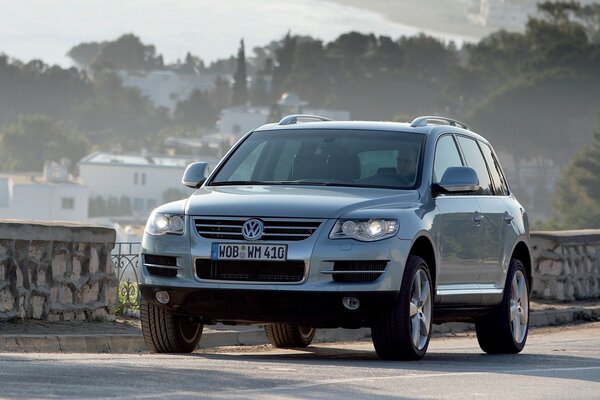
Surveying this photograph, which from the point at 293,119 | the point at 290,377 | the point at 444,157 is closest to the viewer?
the point at 290,377

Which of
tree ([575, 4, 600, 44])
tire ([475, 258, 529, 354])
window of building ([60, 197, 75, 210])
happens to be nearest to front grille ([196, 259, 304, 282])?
tire ([475, 258, 529, 354])

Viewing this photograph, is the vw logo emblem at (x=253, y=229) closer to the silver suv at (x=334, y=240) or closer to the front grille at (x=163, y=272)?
the silver suv at (x=334, y=240)

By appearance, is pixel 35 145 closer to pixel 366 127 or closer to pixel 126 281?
pixel 126 281

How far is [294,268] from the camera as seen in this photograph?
1118 cm

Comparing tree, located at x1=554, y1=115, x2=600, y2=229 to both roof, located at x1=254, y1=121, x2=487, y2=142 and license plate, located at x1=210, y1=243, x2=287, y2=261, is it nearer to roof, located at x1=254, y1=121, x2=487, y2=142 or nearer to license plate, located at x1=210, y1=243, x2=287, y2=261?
roof, located at x1=254, y1=121, x2=487, y2=142

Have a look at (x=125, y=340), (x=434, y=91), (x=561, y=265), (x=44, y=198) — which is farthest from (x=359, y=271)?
(x=434, y=91)

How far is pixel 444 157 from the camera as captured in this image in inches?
510

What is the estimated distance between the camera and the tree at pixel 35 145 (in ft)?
558

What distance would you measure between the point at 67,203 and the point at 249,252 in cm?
13090

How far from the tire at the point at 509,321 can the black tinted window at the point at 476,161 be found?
66 centimetres

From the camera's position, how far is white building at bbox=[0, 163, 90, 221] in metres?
137

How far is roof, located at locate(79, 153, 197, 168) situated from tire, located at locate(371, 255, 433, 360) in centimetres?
14314

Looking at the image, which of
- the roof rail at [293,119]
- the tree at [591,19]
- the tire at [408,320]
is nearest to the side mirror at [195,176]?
the roof rail at [293,119]

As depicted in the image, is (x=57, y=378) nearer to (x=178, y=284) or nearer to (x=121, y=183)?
(x=178, y=284)
